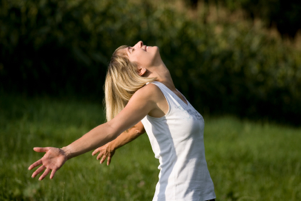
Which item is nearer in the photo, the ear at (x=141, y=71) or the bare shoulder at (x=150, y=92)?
the bare shoulder at (x=150, y=92)

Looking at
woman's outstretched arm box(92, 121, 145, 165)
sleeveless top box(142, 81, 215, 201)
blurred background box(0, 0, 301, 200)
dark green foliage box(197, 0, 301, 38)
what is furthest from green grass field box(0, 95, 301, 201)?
dark green foliage box(197, 0, 301, 38)

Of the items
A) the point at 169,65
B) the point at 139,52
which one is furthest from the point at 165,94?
the point at 169,65

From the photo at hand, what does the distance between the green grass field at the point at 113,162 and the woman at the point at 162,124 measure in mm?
1074

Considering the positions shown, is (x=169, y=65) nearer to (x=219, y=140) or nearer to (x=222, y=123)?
(x=222, y=123)

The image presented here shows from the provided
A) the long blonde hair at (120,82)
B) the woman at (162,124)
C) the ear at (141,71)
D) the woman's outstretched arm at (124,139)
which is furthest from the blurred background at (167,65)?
the ear at (141,71)

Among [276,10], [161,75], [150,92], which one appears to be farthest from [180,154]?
[276,10]

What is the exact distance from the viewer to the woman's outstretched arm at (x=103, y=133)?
165cm

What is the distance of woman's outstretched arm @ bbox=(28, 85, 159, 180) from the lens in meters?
1.65

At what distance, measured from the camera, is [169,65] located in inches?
283

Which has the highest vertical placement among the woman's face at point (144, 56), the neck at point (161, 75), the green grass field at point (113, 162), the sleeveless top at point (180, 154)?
the woman's face at point (144, 56)

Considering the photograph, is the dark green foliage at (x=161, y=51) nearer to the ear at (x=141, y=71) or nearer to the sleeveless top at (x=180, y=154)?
the ear at (x=141, y=71)

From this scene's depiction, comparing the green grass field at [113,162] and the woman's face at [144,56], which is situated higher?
the woman's face at [144,56]

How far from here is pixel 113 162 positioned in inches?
152

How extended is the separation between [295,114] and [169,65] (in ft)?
15.5
